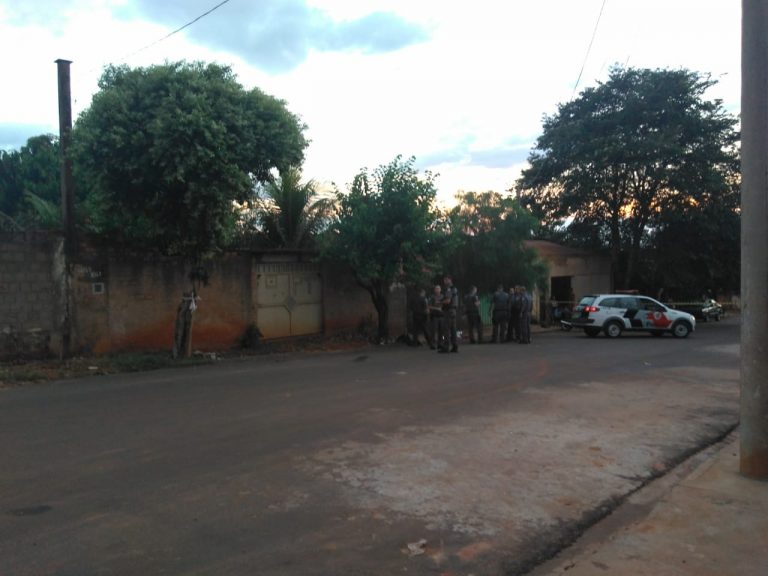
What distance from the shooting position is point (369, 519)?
486cm

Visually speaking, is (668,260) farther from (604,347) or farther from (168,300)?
(168,300)

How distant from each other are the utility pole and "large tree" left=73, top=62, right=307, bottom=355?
0.51 m

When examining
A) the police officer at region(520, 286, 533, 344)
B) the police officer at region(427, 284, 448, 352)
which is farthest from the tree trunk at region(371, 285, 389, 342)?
the police officer at region(520, 286, 533, 344)

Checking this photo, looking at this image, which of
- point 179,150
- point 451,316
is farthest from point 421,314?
point 179,150

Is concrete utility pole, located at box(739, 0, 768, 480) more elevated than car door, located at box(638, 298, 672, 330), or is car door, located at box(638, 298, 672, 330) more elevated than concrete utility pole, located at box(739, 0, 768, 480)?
concrete utility pole, located at box(739, 0, 768, 480)

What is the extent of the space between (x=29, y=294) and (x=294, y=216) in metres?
8.32

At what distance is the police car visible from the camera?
75.6 feet

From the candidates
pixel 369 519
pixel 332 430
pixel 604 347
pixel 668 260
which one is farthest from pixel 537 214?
pixel 369 519

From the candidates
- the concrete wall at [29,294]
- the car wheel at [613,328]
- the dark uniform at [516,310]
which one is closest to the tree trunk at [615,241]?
the car wheel at [613,328]

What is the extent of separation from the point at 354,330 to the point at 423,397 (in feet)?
35.2

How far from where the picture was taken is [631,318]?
911 inches

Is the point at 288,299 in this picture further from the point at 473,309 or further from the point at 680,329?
the point at 680,329

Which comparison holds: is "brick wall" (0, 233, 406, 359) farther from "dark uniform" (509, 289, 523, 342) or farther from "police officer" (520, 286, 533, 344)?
"police officer" (520, 286, 533, 344)

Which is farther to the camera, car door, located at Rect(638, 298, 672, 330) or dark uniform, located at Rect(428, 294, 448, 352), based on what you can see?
car door, located at Rect(638, 298, 672, 330)
